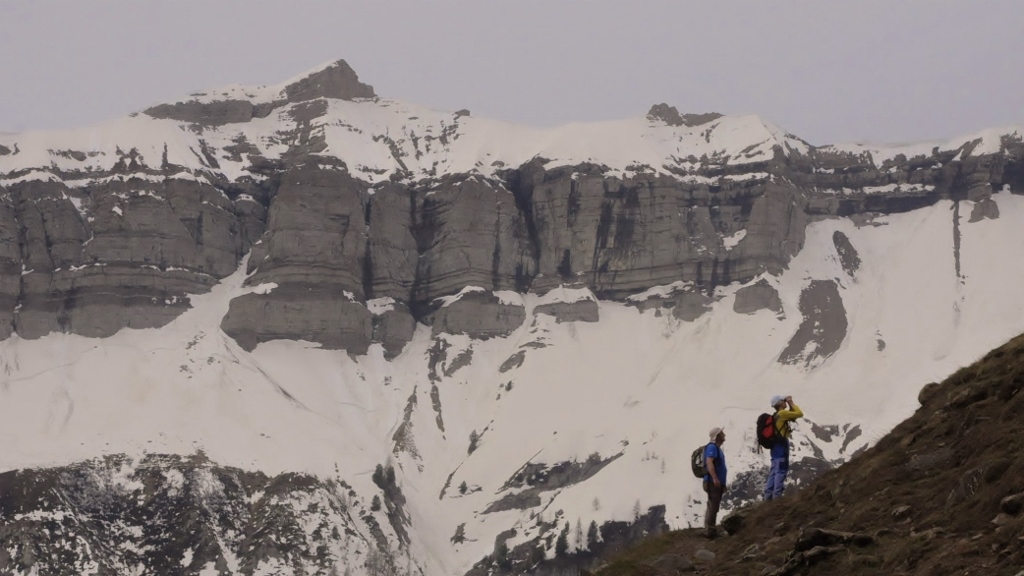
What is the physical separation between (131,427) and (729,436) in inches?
2955

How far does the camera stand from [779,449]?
3106cm

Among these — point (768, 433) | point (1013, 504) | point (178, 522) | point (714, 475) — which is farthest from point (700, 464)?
point (178, 522)

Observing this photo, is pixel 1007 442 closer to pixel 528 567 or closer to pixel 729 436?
pixel 528 567

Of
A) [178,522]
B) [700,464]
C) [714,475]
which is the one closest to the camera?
[714,475]

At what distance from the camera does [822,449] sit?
181 meters

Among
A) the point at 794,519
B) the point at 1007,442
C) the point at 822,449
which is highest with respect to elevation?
the point at 1007,442

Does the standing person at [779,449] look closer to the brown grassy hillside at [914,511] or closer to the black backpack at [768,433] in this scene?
the black backpack at [768,433]

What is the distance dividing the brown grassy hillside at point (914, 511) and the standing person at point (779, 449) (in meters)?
0.64

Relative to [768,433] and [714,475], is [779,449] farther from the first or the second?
[714,475]

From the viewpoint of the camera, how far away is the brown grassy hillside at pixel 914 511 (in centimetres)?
2208

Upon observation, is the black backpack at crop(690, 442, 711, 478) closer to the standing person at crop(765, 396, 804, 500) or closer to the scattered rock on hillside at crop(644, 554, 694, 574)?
the standing person at crop(765, 396, 804, 500)

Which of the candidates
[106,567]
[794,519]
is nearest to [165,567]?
[106,567]

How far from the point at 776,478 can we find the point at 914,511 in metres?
6.67

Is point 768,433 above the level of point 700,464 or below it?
above
